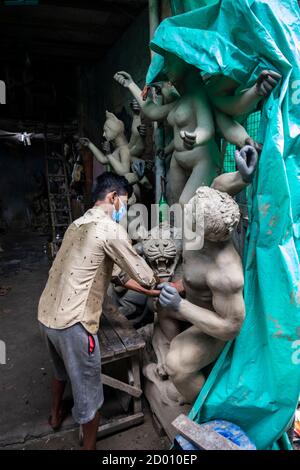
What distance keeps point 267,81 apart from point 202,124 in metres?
0.71

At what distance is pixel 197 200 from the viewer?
2248mm

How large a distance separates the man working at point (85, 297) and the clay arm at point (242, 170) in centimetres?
85

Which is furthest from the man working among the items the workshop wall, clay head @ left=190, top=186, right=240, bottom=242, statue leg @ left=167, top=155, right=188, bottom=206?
the workshop wall

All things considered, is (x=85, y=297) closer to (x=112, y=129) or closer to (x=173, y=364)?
(x=173, y=364)

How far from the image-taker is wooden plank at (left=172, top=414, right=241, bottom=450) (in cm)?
204

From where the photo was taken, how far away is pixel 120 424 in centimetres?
300

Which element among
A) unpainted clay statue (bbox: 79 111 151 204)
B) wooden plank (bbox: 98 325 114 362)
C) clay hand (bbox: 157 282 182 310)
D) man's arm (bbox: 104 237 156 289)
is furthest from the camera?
unpainted clay statue (bbox: 79 111 151 204)

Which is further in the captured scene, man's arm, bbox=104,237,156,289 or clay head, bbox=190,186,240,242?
man's arm, bbox=104,237,156,289

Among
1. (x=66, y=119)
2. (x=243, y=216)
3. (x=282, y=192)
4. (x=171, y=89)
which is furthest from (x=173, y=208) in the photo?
(x=66, y=119)

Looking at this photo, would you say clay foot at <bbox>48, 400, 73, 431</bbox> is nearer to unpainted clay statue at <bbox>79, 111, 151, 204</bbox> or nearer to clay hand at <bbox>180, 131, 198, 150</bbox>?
clay hand at <bbox>180, 131, 198, 150</bbox>

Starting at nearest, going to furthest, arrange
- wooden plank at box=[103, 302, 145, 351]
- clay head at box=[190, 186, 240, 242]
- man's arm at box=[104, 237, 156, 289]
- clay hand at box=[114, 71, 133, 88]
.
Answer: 1. clay head at box=[190, 186, 240, 242]
2. man's arm at box=[104, 237, 156, 289]
3. wooden plank at box=[103, 302, 145, 351]
4. clay hand at box=[114, 71, 133, 88]

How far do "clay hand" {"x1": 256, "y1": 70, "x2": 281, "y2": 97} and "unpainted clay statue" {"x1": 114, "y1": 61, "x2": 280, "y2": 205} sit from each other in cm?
12

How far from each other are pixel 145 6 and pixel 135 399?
609 centimetres

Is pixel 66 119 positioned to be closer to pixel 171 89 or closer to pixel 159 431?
pixel 171 89
